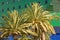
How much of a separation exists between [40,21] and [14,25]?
206 cm

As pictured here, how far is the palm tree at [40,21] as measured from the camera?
21.7 metres

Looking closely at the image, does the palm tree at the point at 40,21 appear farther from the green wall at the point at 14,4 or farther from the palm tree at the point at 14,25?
the green wall at the point at 14,4

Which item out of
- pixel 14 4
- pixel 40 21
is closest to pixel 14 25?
pixel 40 21

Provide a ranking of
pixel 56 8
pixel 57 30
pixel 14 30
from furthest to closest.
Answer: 1. pixel 56 8
2. pixel 57 30
3. pixel 14 30

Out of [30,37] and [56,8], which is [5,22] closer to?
[30,37]

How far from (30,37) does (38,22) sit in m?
1.39

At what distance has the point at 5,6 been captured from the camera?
31828mm

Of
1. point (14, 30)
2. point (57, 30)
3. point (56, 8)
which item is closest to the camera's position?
point (14, 30)

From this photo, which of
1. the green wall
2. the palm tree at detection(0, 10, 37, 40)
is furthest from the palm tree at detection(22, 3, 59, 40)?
the green wall

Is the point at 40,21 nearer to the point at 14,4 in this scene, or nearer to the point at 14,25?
the point at 14,25

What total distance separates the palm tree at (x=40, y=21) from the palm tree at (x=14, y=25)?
426 millimetres

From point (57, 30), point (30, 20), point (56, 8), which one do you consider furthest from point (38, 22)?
point (56, 8)

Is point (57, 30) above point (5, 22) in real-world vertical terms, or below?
below

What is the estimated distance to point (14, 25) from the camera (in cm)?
2162
